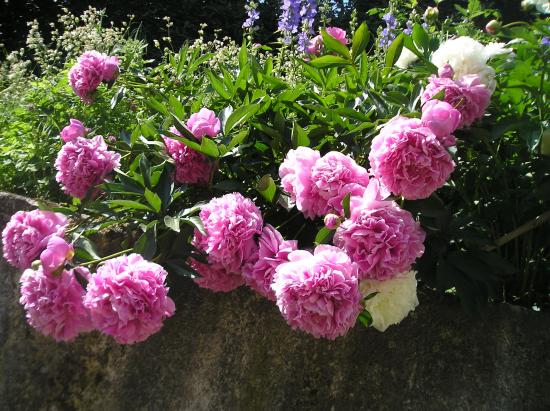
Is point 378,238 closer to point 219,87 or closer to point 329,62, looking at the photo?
point 329,62

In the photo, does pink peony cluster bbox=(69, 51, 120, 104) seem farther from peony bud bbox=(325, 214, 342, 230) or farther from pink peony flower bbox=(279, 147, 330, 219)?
peony bud bbox=(325, 214, 342, 230)

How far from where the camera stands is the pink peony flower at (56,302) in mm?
1479

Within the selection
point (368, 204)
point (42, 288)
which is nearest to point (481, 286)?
point (368, 204)

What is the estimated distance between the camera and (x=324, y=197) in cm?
139

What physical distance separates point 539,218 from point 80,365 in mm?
1378

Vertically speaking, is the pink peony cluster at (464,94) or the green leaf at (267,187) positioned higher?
the pink peony cluster at (464,94)

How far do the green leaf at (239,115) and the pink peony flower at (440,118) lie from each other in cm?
51

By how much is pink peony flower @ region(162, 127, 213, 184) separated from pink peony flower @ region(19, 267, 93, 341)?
36cm

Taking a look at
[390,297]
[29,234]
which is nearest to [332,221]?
[390,297]

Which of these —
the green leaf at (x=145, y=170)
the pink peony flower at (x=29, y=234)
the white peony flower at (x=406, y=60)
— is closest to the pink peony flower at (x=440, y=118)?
the white peony flower at (x=406, y=60)

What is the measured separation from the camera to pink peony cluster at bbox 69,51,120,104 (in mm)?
2055

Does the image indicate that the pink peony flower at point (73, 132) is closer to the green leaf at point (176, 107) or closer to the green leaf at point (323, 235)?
the green leaf at point (176, 107)

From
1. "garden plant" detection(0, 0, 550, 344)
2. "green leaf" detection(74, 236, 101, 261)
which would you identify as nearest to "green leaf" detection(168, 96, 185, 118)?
"garden plant" detection(0, 0, 550, 344)

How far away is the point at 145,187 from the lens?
162 cm
